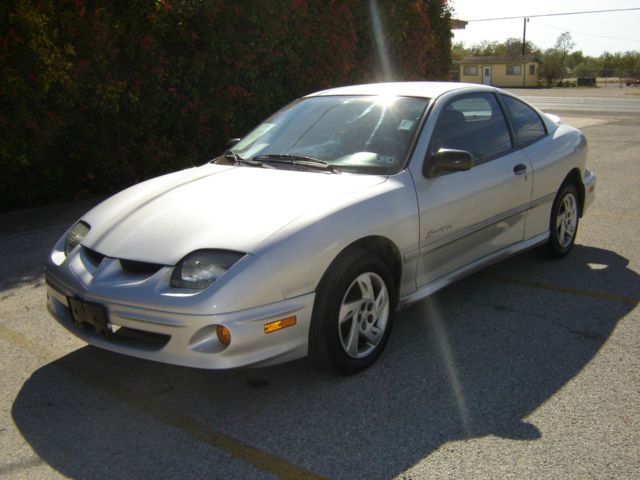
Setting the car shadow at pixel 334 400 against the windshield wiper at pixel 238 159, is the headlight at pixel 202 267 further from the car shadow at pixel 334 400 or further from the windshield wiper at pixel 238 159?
the windshield wiper at pixel 238 159

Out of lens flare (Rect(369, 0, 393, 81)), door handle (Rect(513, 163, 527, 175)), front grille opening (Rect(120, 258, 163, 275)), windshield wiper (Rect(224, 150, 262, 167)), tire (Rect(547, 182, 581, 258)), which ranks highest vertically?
lens flare (Rect(369, 0, 393, 81))

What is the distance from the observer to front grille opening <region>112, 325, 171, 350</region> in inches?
129

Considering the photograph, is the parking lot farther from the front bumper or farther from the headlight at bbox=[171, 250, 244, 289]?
the headlight at bbox=[171, 250, 244, 289]

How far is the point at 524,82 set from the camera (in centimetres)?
7588

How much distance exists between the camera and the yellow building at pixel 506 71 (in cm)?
7588

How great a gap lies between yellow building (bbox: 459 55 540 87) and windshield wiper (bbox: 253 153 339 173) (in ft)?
243

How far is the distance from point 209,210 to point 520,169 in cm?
251

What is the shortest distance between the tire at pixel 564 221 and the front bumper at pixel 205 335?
3049 mm

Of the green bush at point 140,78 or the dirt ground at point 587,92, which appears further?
the dirt ground at point 587,92

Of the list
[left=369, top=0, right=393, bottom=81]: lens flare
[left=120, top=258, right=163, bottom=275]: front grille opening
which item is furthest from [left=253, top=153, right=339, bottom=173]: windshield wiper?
[left=369, top=0, right=393, bottom=81]: lens flare

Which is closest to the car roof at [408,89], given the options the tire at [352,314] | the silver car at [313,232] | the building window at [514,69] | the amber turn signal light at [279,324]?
the silver car at [313,232]

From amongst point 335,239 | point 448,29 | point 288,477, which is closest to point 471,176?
point 335,239

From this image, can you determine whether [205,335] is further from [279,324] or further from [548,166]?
[548,166]

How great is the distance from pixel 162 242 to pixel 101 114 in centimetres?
585
